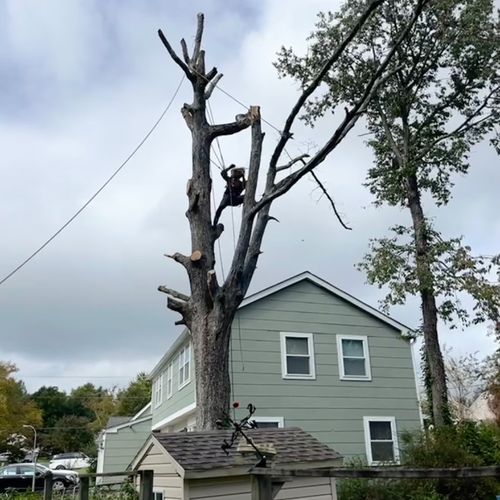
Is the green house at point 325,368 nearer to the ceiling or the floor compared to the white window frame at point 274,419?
nearer to the ceiling

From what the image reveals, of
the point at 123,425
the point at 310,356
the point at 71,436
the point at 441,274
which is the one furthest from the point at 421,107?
the point at 71,436

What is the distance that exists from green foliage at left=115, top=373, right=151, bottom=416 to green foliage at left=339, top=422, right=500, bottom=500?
3239 cm

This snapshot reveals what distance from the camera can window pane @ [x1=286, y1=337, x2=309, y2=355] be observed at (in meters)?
13.6

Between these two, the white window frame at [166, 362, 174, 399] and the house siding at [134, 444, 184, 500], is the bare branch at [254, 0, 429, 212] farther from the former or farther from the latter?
the white window frame at [166, 362, 174, 399]

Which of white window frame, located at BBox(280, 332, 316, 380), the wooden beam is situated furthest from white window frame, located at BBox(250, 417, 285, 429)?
the wooden beam

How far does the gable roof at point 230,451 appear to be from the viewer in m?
5.02

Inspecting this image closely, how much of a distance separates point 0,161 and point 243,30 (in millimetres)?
6103

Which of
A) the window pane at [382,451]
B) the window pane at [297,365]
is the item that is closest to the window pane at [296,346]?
the window pane at [297,365]

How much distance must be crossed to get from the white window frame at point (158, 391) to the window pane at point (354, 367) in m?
8.78

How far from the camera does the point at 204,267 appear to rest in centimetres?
759

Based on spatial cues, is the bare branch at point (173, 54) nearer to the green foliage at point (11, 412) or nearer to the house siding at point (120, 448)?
the house siding at point (120, 448)

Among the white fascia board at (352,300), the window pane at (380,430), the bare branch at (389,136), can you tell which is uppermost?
the bare branch at (389,136)

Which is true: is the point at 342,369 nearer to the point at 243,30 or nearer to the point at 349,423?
the point at 349,423

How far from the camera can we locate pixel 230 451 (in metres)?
5.32
